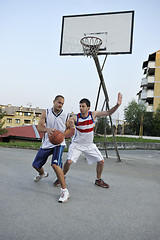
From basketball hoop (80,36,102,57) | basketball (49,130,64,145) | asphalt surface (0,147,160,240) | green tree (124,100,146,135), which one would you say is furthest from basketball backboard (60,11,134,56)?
green tree (124,100,146,135)

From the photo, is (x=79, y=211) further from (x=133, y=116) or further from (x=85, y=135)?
(x=133, y=116)

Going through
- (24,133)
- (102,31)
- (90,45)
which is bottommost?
(24,133)

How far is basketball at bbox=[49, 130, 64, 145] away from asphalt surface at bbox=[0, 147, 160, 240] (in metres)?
0.97

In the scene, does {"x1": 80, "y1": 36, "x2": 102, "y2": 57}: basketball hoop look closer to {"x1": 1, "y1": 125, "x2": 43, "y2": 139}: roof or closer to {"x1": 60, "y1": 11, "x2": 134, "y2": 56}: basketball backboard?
{"x1": 60, "y1": 11, "x2": 134, "y2": 56}: basketball backboard

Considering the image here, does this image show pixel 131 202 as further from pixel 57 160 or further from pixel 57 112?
pixel 57 112

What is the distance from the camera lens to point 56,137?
4.16 meters

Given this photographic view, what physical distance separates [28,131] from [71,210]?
28331mm

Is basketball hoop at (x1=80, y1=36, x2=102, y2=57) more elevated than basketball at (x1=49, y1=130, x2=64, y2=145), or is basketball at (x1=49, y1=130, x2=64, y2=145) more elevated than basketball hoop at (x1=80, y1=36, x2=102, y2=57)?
basketball hoop at (x1=80, y1=36, x2=102, y2=57)

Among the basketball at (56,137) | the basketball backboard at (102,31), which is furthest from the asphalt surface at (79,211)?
the basketball backboard at (102,31)

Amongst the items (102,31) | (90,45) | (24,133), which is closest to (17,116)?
(24,133)

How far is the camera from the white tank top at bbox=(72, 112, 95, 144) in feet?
15.5

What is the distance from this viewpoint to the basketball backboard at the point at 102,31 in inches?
335

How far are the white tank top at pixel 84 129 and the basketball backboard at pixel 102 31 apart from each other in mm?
4579

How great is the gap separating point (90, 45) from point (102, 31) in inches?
41.5
